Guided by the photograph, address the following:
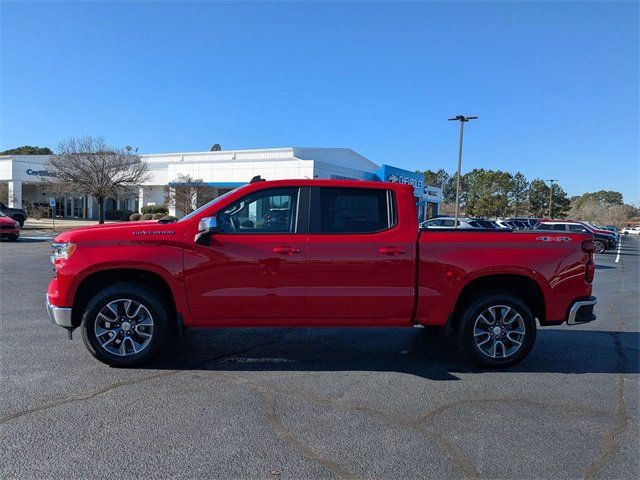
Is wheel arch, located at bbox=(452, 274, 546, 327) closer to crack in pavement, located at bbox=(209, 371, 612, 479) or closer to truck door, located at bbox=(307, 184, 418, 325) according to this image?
truck door, located at bbox=(307, 184, 418, 325)

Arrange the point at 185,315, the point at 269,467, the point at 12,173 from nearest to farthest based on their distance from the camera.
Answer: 1. the point at 269,467
2. the point at 185,315
3. the point at 12,173

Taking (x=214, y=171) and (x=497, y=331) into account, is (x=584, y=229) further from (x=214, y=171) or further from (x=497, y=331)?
(x=214, y=171)

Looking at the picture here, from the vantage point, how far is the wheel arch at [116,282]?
4.95 meters

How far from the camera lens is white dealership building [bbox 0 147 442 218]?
3722cm

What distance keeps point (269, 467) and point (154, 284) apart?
2.66 m

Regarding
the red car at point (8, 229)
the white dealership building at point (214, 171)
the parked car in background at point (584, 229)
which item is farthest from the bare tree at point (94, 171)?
the parked car in background at point (584, 229)

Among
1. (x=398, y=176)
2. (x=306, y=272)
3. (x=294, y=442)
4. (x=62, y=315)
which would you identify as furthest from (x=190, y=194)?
(x=294, y=442)

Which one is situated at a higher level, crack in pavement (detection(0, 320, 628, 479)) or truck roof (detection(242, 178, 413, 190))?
truck roof (detection(242, 178, 413, 190))

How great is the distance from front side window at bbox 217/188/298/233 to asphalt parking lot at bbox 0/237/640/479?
1.51 metres

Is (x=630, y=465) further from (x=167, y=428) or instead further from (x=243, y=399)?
(x=167, y=428)

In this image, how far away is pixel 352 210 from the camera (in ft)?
16.8

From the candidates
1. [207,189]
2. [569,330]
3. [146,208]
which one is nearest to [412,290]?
[569,330]

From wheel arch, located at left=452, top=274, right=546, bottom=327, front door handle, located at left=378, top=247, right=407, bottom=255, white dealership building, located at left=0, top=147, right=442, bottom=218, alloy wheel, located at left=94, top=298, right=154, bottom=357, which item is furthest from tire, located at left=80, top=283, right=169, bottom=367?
white dealership building, located at left=0, top=147, right=442, bottom=218

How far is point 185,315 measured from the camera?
4.91 metres
